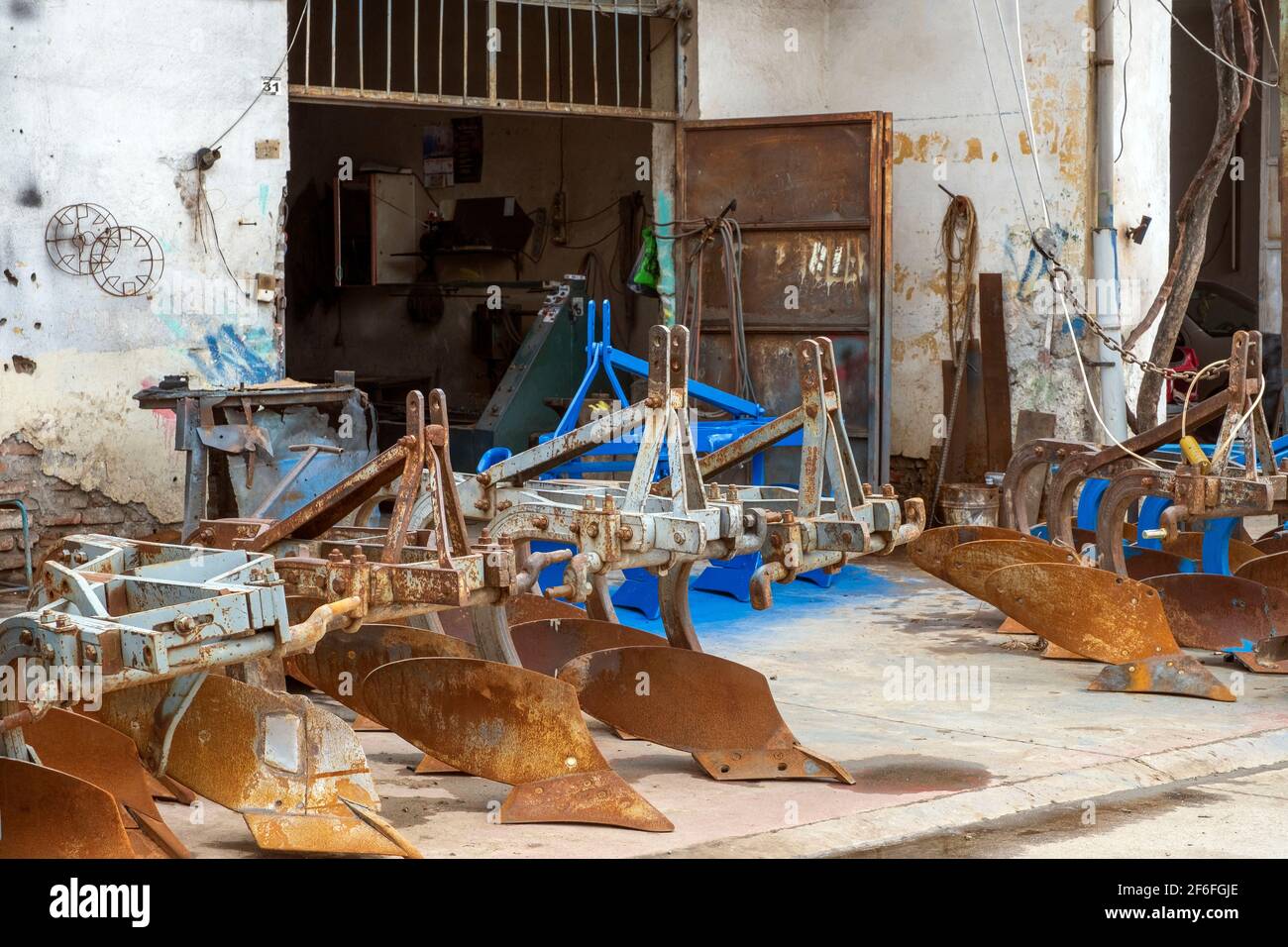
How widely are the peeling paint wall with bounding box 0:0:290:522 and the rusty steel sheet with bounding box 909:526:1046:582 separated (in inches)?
152

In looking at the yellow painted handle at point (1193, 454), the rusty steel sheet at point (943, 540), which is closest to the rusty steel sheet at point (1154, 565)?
the rusty steel sheet at point (943, 540)

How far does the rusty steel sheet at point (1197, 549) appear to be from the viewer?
26.7 ft

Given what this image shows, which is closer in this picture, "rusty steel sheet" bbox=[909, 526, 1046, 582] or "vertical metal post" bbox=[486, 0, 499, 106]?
"rusty steel sheet" bbox=[909, 526, 1046, 582]

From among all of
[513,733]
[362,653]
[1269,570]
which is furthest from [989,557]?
[513,733]

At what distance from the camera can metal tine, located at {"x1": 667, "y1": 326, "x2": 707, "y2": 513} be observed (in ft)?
19.0

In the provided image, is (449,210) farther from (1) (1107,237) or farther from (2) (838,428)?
(2) (838,428)

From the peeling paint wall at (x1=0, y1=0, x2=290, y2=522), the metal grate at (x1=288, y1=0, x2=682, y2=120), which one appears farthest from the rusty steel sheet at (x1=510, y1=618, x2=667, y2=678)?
the metal grate at (x1=288, y1=0, x2=682, y2=120)

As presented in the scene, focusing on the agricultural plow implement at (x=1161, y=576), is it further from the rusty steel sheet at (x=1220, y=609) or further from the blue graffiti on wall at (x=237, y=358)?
the blue graffiti on wall at (x=237, y=358)

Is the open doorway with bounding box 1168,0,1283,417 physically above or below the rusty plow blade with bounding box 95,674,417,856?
above

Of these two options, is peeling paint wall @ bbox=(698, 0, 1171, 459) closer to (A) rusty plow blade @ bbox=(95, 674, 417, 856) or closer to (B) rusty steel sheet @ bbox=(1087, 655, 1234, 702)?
(B) rusty steel sheet @ bbox=(1087, 655, 1234, 702)

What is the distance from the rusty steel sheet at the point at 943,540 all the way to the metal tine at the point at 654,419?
7.32ft

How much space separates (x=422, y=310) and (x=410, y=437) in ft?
37.0
